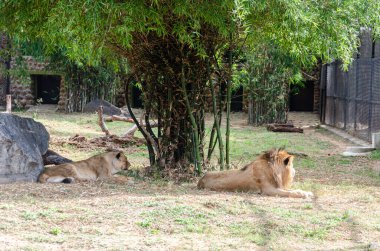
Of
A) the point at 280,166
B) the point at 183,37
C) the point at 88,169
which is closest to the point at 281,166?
the point at 280,166

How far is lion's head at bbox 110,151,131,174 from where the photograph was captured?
33.4 ft

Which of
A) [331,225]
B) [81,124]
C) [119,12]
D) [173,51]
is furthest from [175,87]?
[81,124]

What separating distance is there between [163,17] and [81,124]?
12093 mm

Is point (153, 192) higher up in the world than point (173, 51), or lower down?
lower down

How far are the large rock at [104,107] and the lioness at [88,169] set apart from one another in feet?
46.7

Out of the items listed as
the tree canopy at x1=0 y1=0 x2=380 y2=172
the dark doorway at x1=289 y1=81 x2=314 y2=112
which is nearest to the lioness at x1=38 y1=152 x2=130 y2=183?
the tree canopy at x1=0 y1=0 x2=380 y2=172

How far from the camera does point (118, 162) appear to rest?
33.5ft

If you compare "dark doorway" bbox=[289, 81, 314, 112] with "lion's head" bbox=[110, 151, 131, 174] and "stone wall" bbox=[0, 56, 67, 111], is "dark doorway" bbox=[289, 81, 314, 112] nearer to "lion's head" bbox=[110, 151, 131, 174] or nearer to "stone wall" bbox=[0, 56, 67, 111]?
"stone wall" bbox=[0, 56, 67, 111]

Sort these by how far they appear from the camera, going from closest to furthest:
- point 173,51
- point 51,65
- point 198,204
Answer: point 198,204 → point 173,51 → point 51,65

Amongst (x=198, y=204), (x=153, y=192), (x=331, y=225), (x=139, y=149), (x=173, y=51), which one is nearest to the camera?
(x=331, y=225)

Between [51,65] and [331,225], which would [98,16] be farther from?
[51,65]

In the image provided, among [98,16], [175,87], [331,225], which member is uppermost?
[98,16]

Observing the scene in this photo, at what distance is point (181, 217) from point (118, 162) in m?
3.34

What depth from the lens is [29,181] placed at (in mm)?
9195
